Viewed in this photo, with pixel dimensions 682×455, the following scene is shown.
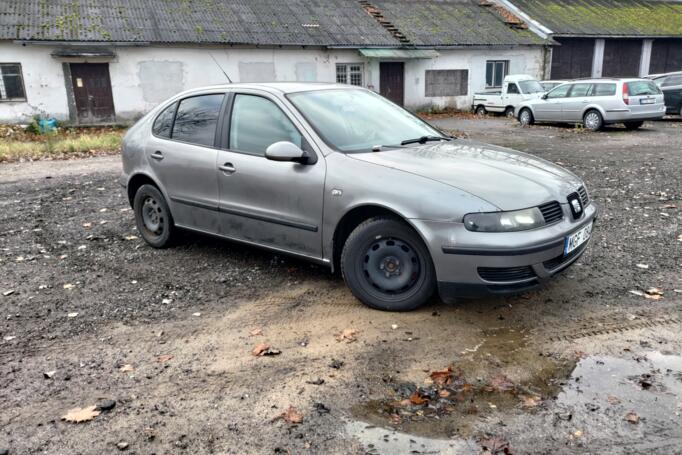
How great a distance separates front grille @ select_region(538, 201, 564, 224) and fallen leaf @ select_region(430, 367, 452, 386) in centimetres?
129

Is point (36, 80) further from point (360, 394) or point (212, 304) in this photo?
point (360, 394)

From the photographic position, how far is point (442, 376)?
3.34 metres

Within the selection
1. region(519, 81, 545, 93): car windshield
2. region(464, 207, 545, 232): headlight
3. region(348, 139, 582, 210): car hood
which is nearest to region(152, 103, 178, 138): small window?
region(348, 139, 582, 210): car hood

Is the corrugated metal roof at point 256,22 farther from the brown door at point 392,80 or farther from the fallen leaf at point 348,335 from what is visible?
the fallen leaf at point 348,335

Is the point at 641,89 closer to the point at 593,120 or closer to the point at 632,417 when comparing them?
the point at 593,120

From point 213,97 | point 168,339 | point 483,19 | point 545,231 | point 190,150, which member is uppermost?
point 483,19

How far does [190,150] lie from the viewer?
521 centimetres

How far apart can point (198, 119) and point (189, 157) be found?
40cm

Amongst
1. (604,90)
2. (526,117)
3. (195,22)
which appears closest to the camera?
(604,90)

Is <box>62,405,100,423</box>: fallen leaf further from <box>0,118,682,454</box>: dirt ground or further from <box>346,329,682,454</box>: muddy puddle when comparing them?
<box>346,329,682,454</box>: muddy puddle

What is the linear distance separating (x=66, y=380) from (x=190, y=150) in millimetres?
2461

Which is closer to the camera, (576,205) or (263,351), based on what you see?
(263,351)

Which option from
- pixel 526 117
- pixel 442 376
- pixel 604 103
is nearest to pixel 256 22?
pixel 526 117

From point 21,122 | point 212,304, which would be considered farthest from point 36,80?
point 212,304
